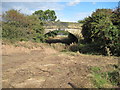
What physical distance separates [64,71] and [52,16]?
127 ft

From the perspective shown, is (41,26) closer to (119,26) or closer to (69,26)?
(69,26)

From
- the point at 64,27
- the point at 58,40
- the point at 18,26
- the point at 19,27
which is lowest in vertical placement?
→ the point at 58,40

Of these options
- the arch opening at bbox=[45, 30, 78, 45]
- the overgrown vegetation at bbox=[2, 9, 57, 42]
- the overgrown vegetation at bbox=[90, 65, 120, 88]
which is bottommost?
the overgrown vegetation at bbox=[90, 65, 120, 88]

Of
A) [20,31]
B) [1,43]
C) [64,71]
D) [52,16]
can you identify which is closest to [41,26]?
[20,31]

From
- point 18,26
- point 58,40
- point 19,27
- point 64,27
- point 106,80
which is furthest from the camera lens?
point 58,40

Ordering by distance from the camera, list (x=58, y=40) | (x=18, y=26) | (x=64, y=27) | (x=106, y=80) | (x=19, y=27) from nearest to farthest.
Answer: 1. (x=106, y=80)
2. (x=19, y=27)
3. (x=18, y=26)
4. (x=64, y=27)
5. (x=58, y=40)

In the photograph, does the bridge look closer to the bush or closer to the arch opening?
the arch opening

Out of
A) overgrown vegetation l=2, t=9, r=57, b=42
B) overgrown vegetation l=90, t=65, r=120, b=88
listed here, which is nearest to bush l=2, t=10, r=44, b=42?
overgrown vegetation l=2, t=9, r=57, b=42

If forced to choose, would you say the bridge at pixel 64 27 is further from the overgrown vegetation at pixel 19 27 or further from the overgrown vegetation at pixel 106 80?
the overgrown vegetation at pixel 106 80

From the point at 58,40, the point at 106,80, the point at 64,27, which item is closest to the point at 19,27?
the point at 64,27

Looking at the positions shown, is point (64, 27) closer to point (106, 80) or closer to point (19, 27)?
point (19, 27)

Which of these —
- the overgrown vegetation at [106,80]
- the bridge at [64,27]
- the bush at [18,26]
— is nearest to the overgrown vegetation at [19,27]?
the bush at [18,26]

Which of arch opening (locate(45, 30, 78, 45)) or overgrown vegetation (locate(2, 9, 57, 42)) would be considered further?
arch opening (locate(45, 30, 78, 45))

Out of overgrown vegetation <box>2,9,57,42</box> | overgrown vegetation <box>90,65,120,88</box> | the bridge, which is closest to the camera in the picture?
overgrown vegetation <box>90,65,120,88</box>
